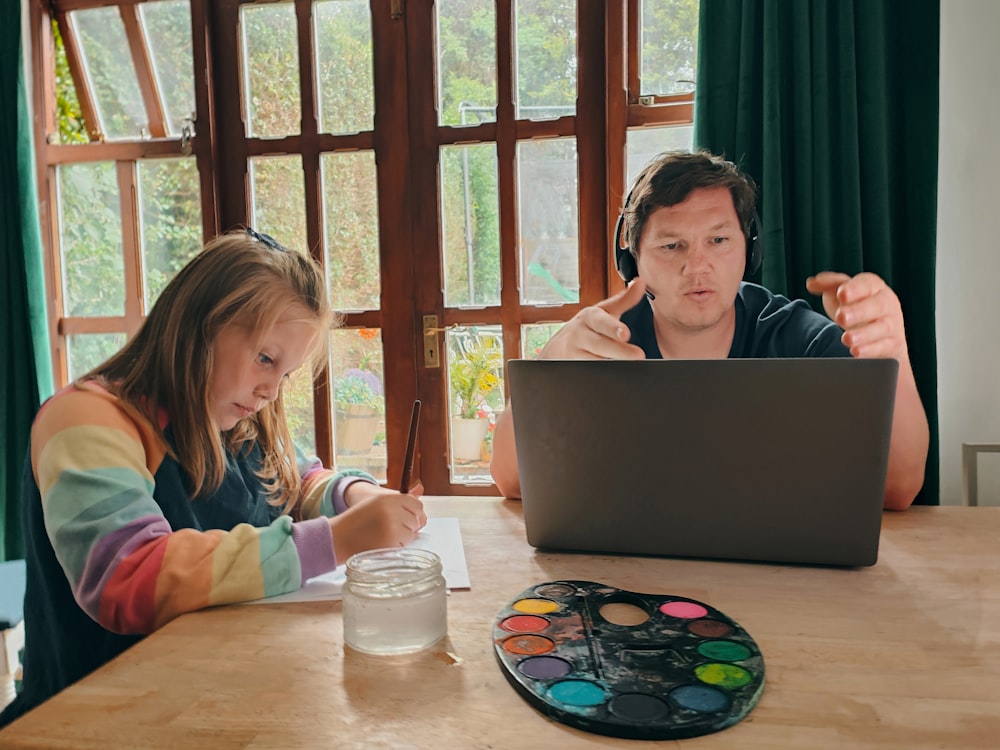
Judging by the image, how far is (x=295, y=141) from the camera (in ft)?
8.52

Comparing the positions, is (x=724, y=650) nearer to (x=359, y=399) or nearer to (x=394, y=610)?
(x=394, y=610)

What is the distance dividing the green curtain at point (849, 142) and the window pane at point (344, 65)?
1.15 metres

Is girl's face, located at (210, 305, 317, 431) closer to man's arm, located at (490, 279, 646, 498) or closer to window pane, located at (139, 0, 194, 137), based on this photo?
man's arm, located at (490, 279, 646, 498)

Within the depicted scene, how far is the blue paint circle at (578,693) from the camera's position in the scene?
21.2 inches

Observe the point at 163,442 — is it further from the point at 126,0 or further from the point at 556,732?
the point at 126,0

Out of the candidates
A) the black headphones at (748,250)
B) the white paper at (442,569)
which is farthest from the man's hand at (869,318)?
the white paper at (442,569)

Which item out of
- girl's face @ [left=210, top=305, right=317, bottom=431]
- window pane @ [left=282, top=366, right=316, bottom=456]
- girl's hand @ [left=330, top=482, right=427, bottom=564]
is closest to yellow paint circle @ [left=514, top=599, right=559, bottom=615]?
girl's hand @ [left=330, top=482, right=427, bottom=564]

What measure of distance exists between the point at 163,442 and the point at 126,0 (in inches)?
90.1

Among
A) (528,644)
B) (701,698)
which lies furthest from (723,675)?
(528,644)

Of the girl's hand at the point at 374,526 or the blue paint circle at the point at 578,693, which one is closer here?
the blue paint circle at the point at 578,693

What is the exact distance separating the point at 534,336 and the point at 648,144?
2.24 ft

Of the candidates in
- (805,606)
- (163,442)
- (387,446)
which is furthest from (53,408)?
(387,446)

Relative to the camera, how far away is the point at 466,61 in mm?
2475

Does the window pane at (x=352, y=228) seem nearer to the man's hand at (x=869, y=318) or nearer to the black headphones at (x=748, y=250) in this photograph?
the black headphones at (x=748, y=250)
